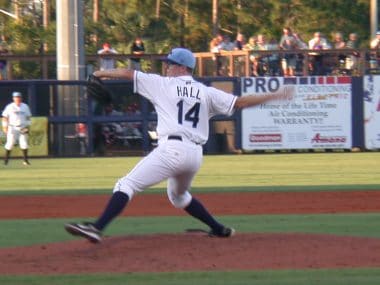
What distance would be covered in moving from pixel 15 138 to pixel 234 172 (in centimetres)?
661

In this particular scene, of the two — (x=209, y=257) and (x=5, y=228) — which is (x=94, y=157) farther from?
(x=209, y=257)

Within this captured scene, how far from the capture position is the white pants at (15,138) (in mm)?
24531

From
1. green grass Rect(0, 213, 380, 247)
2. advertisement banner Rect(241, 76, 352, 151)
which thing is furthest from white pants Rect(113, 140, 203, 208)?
advertisement banner Rect(241, 76, 352, 151)

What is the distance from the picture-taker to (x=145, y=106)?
27.3 metres

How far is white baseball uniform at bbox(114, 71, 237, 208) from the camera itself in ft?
30.0

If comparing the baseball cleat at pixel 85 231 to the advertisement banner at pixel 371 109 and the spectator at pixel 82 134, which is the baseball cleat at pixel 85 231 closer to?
the spectator at pixel 82 134

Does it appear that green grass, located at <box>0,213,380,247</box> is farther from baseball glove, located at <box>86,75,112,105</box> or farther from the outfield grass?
baseball glove, located at <box>86,75,112,105</box>

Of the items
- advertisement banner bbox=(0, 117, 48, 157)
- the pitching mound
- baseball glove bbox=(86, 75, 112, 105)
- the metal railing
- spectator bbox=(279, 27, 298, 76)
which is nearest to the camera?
the pitching mound

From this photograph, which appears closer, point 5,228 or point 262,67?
point 5,228

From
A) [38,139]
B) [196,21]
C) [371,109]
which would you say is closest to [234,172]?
[371,109]

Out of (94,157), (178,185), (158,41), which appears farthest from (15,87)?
(178,185)

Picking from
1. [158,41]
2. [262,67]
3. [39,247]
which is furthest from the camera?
[158,41]

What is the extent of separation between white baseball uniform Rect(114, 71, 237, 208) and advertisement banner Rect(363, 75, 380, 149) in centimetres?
1913

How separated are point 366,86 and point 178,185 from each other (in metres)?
19.2
